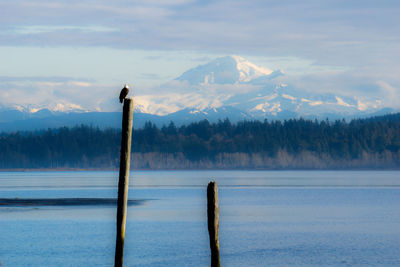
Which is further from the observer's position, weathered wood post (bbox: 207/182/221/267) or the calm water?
the calm water

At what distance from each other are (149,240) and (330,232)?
48.2 ft

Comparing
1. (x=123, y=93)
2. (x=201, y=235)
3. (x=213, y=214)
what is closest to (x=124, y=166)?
(x=123, y=93)

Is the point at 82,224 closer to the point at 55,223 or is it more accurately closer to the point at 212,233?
the point at 55,223

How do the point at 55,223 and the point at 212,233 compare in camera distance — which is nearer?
the point at 212,233

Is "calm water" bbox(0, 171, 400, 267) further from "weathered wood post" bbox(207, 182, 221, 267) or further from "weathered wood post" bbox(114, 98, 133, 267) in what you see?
"weathered wood post" bbox(114, 98, 133, 267)

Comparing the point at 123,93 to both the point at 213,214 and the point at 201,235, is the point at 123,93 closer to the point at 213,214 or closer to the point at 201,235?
the point at 213,214

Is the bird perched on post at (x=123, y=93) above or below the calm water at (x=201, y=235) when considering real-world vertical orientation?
above

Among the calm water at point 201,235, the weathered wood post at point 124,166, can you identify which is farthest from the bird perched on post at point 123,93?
the calm water at point 201,235

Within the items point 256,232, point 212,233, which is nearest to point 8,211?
point 256,232

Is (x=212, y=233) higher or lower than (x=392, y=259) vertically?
higher

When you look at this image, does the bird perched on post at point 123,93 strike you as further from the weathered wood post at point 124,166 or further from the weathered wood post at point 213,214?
the weathered wood post at point 213,214

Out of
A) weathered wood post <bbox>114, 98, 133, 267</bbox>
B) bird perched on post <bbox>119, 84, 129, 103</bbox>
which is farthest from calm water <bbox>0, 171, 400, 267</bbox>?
bird perched on post <bbox>119, 84, 129, 103</bbox>

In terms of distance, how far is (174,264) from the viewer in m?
43.4

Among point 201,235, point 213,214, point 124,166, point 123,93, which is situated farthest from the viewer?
point 201,235
